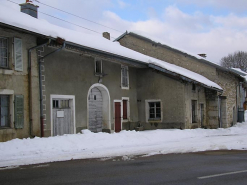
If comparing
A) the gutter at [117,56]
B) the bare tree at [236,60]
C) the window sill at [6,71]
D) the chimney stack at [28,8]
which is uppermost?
the bare tree at [236,60]

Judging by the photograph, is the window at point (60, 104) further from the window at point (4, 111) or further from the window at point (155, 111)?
the window at point (155, 111)

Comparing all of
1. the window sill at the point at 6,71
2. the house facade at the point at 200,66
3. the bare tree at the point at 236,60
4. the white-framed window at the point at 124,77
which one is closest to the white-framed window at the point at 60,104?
the window sill at the point at 6,71

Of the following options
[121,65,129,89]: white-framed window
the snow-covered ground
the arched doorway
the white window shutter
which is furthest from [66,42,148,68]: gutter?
Result: the snow-covered ground

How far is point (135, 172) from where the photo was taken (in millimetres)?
7340

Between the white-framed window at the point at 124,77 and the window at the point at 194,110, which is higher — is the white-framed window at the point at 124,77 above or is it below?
above

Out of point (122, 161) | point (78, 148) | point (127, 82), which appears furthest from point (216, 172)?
point (127, 82)

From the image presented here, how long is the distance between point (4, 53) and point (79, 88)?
14.9 feet

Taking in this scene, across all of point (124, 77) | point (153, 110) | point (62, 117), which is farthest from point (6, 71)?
point (153, 110)

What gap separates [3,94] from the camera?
1252cm

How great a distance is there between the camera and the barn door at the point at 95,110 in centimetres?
1781

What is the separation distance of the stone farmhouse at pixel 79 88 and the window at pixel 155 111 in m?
0.07

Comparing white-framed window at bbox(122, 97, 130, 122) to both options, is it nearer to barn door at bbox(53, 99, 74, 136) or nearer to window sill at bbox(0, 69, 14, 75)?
barn door at bbox(53, 99, 74, 136)

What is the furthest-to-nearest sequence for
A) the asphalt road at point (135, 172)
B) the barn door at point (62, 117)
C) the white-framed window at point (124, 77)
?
the white-framed window at point (124, 77), the barn door at point (62, 117), the asphalt road at point (135, 172)

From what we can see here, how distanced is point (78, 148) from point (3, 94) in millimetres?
3645
